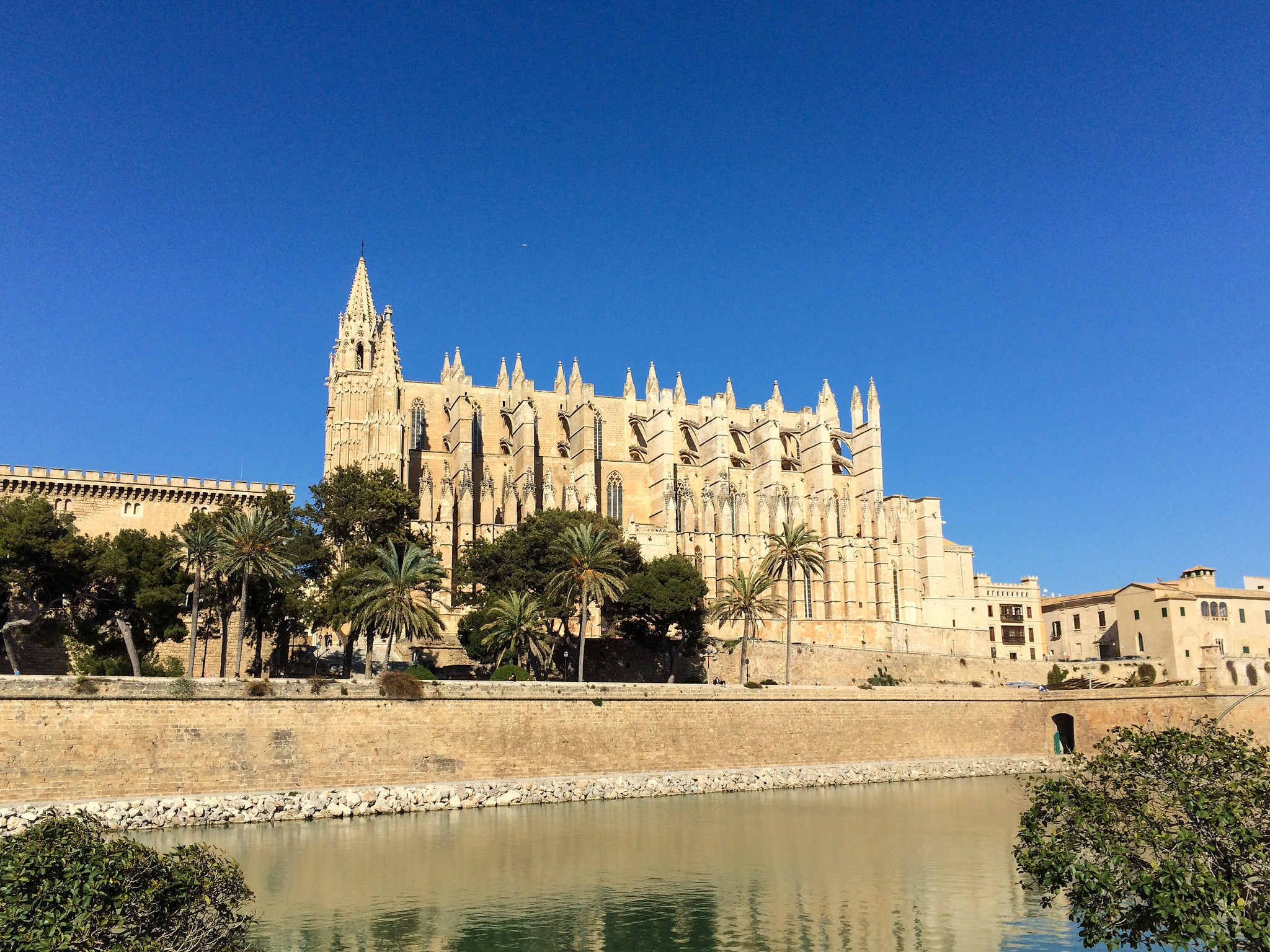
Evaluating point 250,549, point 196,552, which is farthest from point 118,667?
point 250,549

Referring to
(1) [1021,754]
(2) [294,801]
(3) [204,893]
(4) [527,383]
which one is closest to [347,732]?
(2) [294,801]

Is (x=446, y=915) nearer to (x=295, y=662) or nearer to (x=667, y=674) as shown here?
(x=295, y=662)

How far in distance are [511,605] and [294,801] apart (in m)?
12.2

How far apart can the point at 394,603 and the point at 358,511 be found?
320 inches

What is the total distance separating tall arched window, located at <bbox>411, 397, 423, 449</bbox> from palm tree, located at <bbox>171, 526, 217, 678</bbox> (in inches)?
898

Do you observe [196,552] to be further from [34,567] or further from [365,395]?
[365,395]

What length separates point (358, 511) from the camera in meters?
41.3

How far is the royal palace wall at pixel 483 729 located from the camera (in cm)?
2628

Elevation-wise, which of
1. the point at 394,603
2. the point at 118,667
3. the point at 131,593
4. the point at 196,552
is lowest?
the point at 118,667

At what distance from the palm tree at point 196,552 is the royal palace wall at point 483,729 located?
675 cm

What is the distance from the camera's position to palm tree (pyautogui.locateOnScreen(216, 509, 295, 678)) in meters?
34.3

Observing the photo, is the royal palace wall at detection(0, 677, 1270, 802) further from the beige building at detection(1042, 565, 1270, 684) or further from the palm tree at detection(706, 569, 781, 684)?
the beige building at detection(1042, 565, 1270, 684)

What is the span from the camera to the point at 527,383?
64312 millimetres

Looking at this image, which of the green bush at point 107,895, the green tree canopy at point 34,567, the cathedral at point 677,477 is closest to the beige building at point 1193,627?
the cathedral at point 677,477
